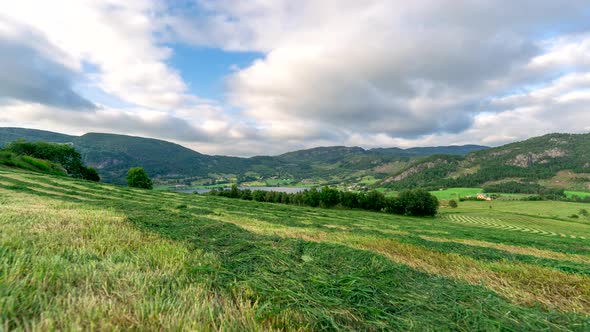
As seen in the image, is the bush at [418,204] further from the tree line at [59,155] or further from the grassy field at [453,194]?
the tree line at [59,155]

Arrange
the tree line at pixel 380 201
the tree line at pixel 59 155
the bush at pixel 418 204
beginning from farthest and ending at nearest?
the tree line at pixel 380 201 < the bush at pixel 418 204 < the tree line at pixel 59 155

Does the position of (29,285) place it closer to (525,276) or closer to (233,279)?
(233,279)

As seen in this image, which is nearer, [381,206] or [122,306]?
[122,306]

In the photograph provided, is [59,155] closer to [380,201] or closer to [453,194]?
[380,201]

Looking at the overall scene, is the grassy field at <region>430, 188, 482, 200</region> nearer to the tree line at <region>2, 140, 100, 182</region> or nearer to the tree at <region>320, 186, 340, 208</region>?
the tree at <region>320, 186, 340, 208</region>

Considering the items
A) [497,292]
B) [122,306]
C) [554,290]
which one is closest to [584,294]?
[554,290]

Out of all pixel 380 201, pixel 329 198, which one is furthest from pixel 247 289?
pixel 380 201

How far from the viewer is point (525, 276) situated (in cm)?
468

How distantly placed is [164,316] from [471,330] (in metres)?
3.55

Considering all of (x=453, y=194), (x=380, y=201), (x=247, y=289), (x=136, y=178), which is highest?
(x=247, y=289)

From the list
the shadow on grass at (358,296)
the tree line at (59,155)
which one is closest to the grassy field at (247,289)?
the shadow on grass at (358,296)

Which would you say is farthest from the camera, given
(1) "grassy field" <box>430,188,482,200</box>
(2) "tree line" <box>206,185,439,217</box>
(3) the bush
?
(1) "grassy field" <box>430,188,482,200</box>

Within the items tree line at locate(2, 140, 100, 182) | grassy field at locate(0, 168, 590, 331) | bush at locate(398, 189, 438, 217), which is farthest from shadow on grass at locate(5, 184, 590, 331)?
tree line at locate(2, 140, 100, 182)

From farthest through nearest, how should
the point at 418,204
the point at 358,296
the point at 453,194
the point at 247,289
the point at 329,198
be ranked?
the point at 453,194, the point at 329,198, the point at 418,204, the point at 358,296, the point at 247,289
